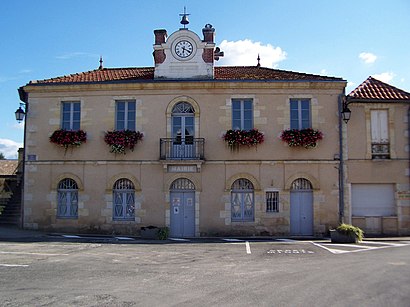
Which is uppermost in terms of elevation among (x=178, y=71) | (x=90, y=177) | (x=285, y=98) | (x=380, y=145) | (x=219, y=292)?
(x=178, y=71)

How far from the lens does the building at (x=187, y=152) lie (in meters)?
16.8

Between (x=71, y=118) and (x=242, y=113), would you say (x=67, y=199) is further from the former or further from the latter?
(x=242, y=113)

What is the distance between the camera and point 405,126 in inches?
666

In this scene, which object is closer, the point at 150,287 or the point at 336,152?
the point at 150,287

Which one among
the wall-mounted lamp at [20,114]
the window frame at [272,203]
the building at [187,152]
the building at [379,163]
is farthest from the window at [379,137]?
the wall-mounted lamp at [20,114]

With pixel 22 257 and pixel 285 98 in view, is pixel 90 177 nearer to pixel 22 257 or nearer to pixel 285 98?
pixel 22 257

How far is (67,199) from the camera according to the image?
17.4 meters

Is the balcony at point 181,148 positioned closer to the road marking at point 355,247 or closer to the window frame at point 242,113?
the window frame at point 242,113

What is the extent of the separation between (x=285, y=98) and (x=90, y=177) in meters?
7.90

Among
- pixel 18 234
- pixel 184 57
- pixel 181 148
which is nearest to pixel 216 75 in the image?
pixel 184 57

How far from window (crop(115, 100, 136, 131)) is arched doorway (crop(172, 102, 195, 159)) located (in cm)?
159

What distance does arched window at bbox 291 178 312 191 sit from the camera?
16953mm

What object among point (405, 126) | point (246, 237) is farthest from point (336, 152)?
point (246, 237)

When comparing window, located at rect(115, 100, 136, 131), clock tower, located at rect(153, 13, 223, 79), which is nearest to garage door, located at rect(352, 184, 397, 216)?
clock tower, located at rect(153, 13, 223, 79)
